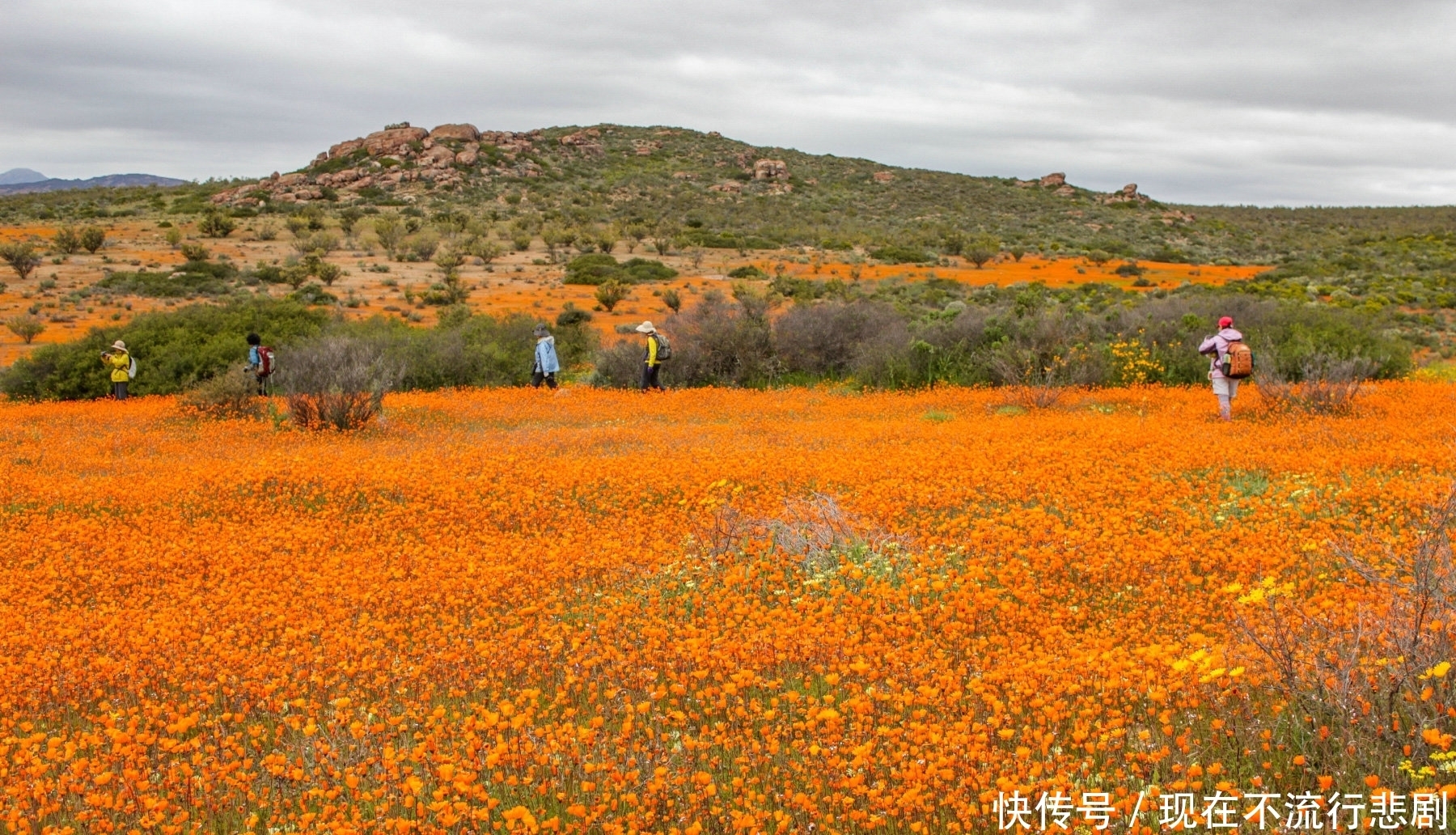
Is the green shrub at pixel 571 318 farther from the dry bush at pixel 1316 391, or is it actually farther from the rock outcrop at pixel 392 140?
the rock outcrop at pixel 392 140

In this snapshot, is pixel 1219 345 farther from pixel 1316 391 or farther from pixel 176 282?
pixel 176 282

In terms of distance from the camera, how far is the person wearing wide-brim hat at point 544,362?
20.6 metres

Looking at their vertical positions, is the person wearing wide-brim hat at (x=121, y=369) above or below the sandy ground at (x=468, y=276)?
below

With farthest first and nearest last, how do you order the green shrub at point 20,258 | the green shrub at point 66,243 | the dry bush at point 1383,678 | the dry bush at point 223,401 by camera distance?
the green shrub at point 66,243, the green shrub at point 20,258, the dry bush at point 223,401, the dry bush at point 1383,678

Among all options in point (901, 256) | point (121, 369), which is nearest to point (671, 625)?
point (121, 369)

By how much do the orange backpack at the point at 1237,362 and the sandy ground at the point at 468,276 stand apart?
18442mm

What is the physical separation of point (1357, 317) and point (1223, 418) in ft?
26.2

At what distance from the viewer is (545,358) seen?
20.6m

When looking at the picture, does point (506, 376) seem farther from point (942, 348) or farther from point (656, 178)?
point (656, 178)

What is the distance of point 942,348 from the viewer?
67.7ft

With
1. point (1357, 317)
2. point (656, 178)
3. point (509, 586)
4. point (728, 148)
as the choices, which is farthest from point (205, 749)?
point (728, 148)

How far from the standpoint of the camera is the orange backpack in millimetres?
13984

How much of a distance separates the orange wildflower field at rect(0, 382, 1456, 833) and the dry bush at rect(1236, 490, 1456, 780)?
141mm

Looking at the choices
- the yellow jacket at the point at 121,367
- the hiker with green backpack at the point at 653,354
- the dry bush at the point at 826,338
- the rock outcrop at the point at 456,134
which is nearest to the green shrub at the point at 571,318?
the dry bush at the point at 826,338
